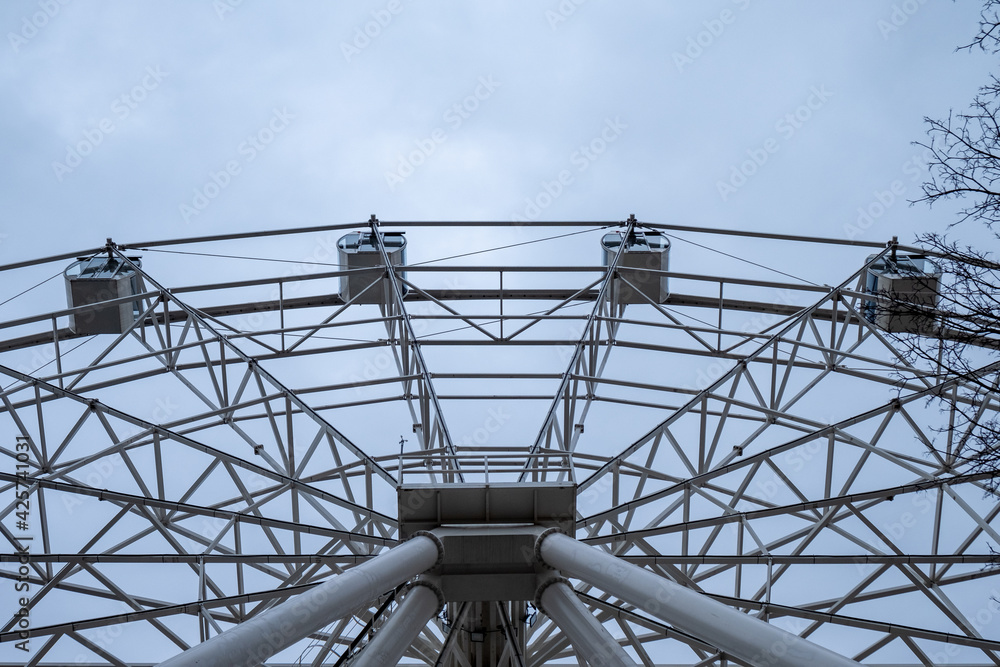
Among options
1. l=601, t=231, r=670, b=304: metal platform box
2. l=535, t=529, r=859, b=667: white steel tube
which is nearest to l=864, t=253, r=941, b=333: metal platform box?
l=601, t=231, r=670, b=304: metal platform box

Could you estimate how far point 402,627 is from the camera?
15508mm

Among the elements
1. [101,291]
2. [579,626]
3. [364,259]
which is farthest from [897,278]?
[101,291]

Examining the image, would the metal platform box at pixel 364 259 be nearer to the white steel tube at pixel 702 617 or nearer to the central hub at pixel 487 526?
the central hub at pixel 487 526

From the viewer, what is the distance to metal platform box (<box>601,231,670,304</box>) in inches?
1172

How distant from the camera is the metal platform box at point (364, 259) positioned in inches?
1188

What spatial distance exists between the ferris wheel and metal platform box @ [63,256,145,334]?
3.6 inches

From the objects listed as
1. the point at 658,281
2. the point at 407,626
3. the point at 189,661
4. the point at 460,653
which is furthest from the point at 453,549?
the point at 658,281

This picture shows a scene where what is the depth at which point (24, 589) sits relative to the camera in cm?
1997

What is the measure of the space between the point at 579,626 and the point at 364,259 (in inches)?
699

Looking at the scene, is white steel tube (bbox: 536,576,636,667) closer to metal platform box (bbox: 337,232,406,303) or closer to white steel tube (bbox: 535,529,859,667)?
white steel tube (bbox: 535,529,859,667)

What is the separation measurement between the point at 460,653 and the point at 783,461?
1444 cm

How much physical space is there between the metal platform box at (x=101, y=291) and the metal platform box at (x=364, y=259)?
6.27 m

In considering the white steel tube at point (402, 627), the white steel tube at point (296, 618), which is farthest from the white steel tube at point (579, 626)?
the white steel tube at point (296, 618)

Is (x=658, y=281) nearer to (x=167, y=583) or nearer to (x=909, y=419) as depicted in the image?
(x=909, y=419)
